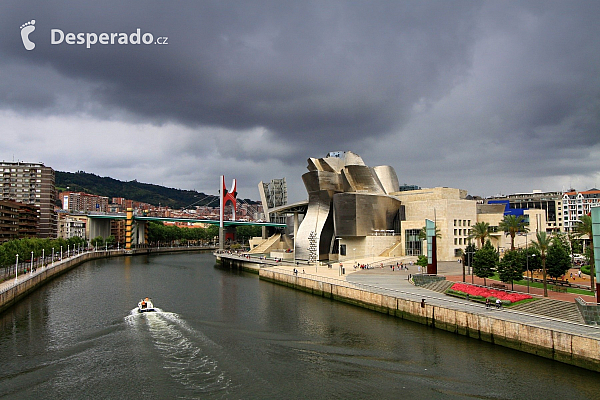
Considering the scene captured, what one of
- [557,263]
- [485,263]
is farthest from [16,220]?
[557,263]

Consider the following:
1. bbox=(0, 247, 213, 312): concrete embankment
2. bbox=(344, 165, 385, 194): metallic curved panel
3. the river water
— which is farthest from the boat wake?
bbox=(344, 165, 385, 194): metallic curved panel

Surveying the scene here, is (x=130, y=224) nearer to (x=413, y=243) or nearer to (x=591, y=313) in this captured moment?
(x=413, y=243)

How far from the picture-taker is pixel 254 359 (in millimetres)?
22219

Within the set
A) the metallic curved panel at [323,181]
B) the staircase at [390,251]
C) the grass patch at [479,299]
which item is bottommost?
the grass patch at [479,299]

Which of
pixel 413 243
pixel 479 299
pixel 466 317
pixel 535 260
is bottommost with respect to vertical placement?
pixel 466 317

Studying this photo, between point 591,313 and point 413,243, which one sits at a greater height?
point 413,243

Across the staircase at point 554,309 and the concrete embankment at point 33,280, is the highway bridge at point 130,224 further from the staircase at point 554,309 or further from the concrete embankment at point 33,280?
the staircase at point 554,309

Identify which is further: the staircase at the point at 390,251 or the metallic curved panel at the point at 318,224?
the metallic curved panel at the point at 318,224

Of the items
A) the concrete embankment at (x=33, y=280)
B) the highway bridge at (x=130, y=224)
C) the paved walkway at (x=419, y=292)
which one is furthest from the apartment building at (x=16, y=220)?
the paved walkway at (x=419, y=292)

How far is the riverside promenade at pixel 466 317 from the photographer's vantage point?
2058 cm

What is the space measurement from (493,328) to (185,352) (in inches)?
666

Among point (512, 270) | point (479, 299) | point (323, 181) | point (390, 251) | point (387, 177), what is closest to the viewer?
point (479, 299)

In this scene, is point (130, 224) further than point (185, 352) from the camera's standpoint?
Yes

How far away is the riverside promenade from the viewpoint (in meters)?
20.6
